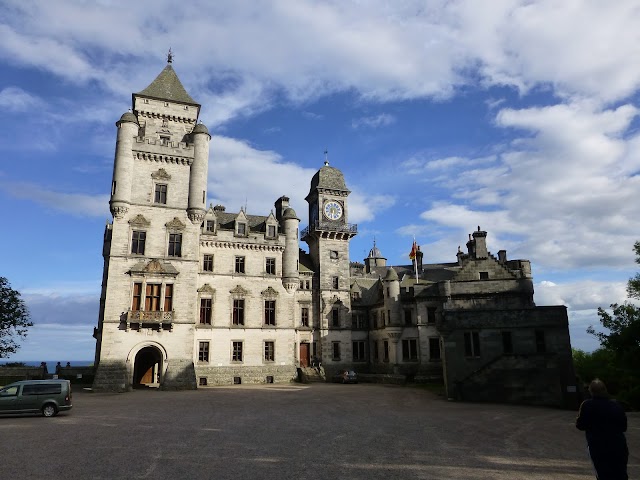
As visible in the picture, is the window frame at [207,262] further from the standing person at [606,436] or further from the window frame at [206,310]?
the standing person at [606,436]

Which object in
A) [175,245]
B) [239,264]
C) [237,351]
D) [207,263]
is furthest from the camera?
[239,264]

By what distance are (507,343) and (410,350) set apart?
750 inches

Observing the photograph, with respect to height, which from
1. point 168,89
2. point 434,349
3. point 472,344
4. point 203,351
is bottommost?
point 434,349

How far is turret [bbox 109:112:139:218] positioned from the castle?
0.11 metres

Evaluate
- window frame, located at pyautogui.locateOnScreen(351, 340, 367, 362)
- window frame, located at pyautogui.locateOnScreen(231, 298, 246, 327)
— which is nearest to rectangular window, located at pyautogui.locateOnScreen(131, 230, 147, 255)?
window frame, located at pyautogui.locateOnScreen(231, 298, 246, 327)

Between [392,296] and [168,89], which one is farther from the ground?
[168,89]

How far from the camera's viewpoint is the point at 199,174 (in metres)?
41.2

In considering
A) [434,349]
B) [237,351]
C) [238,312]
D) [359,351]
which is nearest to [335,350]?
[359,351]

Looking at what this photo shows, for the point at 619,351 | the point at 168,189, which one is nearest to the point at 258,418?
the point at 619,351

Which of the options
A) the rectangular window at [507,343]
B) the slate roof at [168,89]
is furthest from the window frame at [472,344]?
the slate roof at [168,89]

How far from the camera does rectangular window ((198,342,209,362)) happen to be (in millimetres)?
42156

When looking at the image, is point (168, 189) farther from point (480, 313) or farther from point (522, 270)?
point (522, 270)

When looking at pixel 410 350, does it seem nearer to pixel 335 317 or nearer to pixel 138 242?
pixel 335 317

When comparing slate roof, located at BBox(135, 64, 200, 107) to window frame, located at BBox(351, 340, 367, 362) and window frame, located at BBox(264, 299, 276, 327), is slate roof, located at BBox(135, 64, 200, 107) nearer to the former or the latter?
window frame, located at BBox(264, 299, 276, 327)
